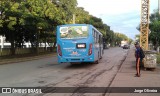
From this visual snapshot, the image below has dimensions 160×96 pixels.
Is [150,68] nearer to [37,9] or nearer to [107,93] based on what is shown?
[107,93]

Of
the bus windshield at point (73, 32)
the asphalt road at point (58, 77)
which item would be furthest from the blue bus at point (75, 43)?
the asphalt road at point (58, 77)

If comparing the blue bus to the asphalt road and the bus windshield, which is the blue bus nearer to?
the bus windshield

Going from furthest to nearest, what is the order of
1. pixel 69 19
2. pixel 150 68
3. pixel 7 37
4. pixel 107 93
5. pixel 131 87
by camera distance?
pixel 69 19 → pixel 7 37 → pixel 150 68 → pixel 131 87 → pixel 107 93

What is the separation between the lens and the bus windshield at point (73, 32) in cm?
2106

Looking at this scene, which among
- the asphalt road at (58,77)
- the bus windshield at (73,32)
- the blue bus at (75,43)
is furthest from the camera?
the bus windshield at (73,32)

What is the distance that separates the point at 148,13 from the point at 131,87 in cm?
3318

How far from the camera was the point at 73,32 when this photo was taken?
2111 cm

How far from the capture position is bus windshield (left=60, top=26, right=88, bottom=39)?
2106 cm

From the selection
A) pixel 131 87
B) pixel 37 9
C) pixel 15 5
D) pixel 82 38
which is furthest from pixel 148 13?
pixel 131 87

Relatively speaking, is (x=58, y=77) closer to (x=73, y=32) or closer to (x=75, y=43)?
(x=75, y=43)

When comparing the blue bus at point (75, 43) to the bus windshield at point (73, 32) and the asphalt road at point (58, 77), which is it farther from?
the asphalt road at point (58, 77)

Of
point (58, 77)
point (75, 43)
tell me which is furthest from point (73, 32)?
point (58, 77)

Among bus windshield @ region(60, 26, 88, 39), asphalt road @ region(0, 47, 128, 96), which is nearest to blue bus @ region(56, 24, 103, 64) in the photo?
bus windshield @ region(60, 26, 88, 39)

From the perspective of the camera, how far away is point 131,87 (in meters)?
11.8
